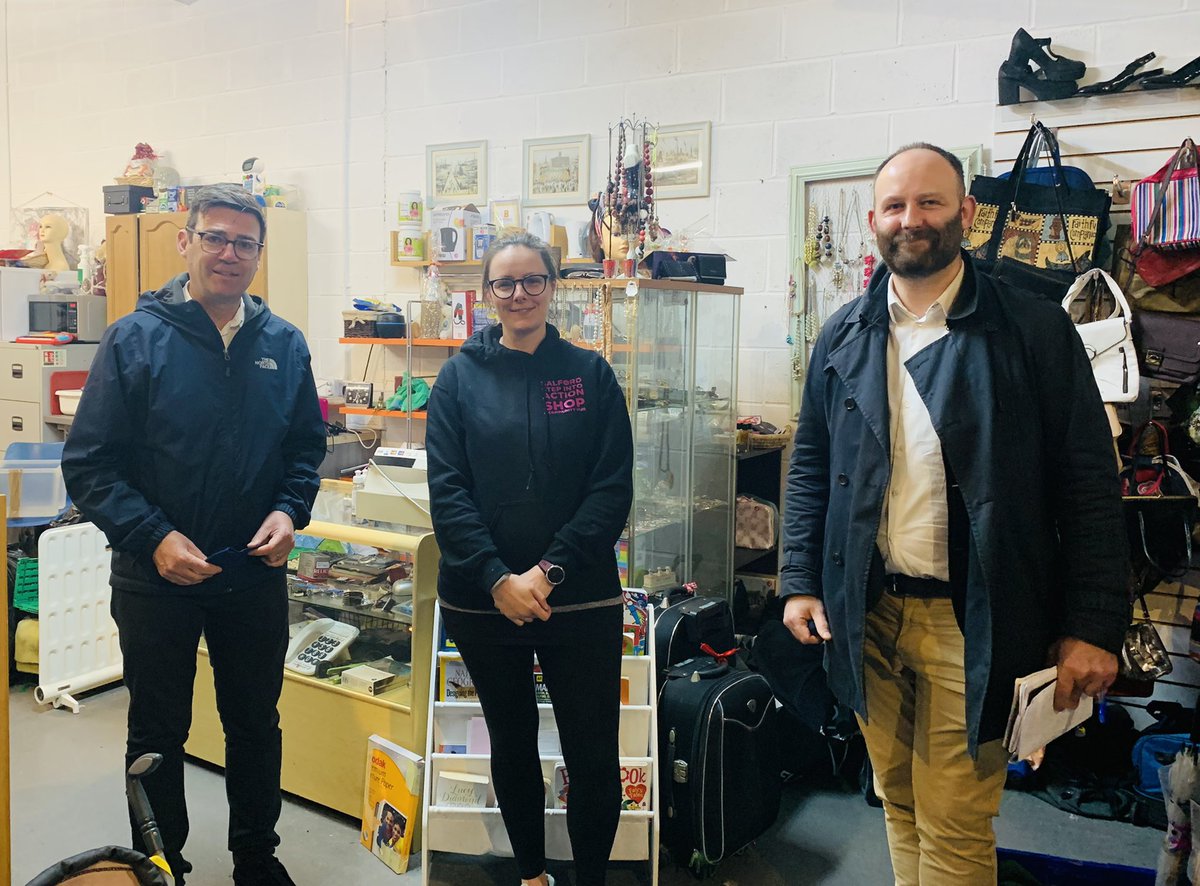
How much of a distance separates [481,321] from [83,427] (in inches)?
62.4

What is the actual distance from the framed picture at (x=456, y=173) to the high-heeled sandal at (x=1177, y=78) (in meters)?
2.56

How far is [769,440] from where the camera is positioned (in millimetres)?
3570

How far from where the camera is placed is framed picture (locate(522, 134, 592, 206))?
402 cm

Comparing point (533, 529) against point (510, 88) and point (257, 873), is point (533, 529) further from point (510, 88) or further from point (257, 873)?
point (510, 88)

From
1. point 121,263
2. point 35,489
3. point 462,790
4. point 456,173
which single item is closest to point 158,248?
point 121,263

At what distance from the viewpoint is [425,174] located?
14.6ft

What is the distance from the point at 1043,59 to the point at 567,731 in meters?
2.58

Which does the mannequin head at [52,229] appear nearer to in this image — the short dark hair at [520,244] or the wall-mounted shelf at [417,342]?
the wall-mounted shelf at [417,342]

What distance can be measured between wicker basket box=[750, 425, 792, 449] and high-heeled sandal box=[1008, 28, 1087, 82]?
4.78ft

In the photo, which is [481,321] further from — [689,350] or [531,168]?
[531,168]

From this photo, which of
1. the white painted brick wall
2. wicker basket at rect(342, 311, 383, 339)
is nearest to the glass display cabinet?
the white painted brick wall

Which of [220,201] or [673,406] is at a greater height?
[220,201]

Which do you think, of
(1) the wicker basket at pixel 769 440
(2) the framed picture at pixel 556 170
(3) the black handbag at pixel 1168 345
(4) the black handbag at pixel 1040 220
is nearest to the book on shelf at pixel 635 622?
(1) the wicker basket at pixel 769 440

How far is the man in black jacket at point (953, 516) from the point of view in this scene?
1499 mm
